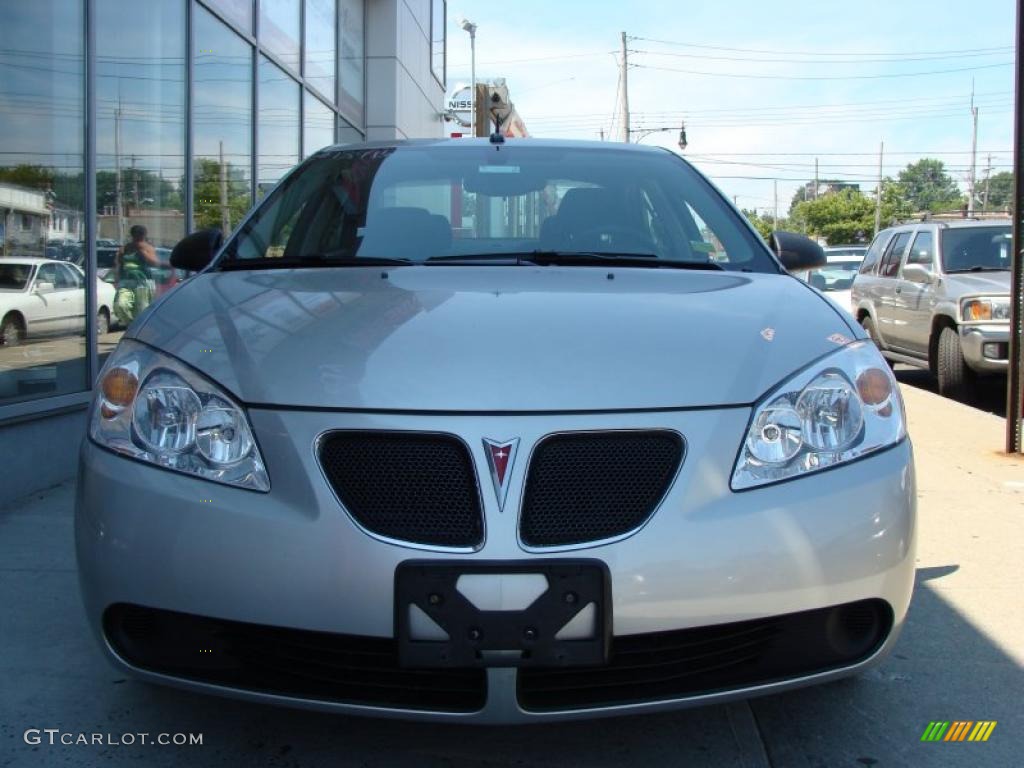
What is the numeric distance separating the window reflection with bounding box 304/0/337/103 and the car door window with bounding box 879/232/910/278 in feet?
22.8

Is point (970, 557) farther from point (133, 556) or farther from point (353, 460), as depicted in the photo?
point (133, 556)

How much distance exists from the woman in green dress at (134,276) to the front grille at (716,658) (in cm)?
518

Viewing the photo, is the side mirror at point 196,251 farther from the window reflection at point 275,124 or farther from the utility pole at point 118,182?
the window reflection at point 275,124

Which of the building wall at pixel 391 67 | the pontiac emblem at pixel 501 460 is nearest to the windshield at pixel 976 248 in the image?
the building wall at pixel 391 67

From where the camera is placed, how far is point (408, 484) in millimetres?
2152

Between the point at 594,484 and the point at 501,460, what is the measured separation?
0.67ft

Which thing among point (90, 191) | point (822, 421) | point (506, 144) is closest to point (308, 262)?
point (506, 144)

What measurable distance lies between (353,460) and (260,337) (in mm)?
484

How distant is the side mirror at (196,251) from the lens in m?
3.44

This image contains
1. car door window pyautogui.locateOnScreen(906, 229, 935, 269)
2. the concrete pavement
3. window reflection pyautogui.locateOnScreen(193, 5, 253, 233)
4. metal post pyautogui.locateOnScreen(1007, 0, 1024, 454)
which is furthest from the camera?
car door window pyautogui.locateOnScreen(906, 229, 935, 269)

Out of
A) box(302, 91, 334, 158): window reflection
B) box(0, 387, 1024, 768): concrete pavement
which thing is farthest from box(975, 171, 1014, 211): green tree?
box(0, 387, 1024, 768): concrete pavement

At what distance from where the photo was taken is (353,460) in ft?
7.15

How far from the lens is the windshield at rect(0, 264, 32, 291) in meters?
5.36

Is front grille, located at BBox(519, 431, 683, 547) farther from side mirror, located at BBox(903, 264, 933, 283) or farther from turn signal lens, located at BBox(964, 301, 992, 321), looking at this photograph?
side mirror, located at BBox(903, 264, 933, 283)
